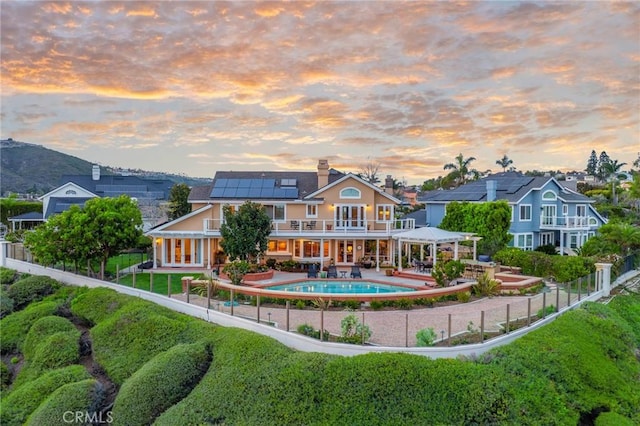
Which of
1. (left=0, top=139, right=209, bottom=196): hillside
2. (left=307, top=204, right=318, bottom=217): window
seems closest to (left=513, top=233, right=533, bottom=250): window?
(left=307, top=204, right=318, bottom=217): window

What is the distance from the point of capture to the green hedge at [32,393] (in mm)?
12312

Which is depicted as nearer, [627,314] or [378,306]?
[378,306]

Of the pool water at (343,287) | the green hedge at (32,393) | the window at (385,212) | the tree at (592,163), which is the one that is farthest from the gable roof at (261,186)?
the tree at (592,163)

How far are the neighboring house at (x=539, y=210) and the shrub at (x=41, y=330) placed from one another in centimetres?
2811

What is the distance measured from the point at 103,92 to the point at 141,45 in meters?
5.12

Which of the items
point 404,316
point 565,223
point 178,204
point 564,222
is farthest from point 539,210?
point 178,204

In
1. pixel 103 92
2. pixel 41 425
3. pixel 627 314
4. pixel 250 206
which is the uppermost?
pixel 103 92

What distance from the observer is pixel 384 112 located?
31141 mm

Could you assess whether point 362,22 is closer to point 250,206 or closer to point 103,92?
point 250,206

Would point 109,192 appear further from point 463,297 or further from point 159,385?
point 463,297

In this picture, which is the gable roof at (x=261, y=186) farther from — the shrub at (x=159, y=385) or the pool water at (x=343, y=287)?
the shrub at (x=159, y=385)

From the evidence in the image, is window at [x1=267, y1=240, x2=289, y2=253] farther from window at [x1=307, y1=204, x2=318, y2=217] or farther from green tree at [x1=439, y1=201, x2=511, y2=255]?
green tree at [x1=439, y1=201, x2=511, y2=255]

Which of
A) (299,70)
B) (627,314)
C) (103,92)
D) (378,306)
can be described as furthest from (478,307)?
(103,92)

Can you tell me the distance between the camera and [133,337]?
44.9 feet
